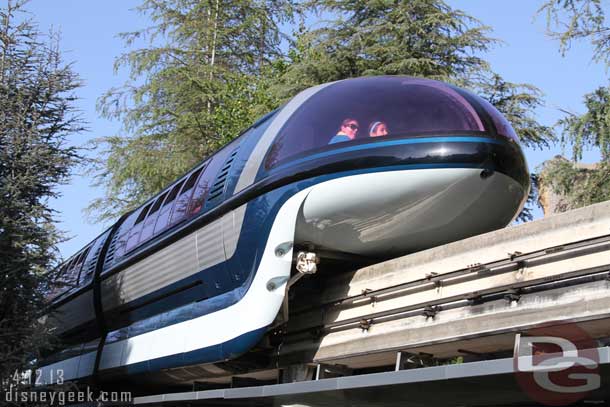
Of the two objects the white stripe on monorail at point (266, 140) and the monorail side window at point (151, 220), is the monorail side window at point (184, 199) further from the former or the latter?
the white stripe on monorail at point (266, 140)

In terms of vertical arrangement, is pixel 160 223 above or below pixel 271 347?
above

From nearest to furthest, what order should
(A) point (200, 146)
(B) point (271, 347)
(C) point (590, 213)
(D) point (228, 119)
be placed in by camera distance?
(C) point (590, 213)
(B) point (271, 347)
(D) point (228, 119)
(A) point (200, 146)

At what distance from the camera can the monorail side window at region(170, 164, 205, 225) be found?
8195 millimetres

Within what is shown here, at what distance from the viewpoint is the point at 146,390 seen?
32.4ft

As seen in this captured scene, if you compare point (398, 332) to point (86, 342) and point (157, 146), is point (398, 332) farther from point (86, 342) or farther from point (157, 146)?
point (157, 146)

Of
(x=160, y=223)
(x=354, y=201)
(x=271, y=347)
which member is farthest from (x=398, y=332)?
(x=160, y=223)

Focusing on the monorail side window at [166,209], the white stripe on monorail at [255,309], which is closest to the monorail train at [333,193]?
the white stripe on monorail at [255,309]

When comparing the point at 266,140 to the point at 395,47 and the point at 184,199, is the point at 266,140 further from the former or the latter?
the point at 395,47

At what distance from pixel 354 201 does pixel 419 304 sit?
101 centimetres

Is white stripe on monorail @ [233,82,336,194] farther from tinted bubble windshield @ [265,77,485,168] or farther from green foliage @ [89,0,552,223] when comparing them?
green foliage @ [89,0,552,223]

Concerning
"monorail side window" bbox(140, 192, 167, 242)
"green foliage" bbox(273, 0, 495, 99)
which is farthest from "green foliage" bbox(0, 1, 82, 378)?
"green foliage" bbox(273, 0, 495, 99)

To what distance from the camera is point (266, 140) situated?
271 inches

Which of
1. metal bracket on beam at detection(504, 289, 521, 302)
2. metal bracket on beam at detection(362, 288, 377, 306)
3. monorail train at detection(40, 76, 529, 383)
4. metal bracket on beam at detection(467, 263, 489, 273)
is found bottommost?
metal bracket on beam at detection(504, 289, 521, 302)

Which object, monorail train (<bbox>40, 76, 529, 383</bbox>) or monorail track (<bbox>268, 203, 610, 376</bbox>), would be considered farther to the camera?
monorail train (<bbox>40, 76, 529, 383</bbox>)
